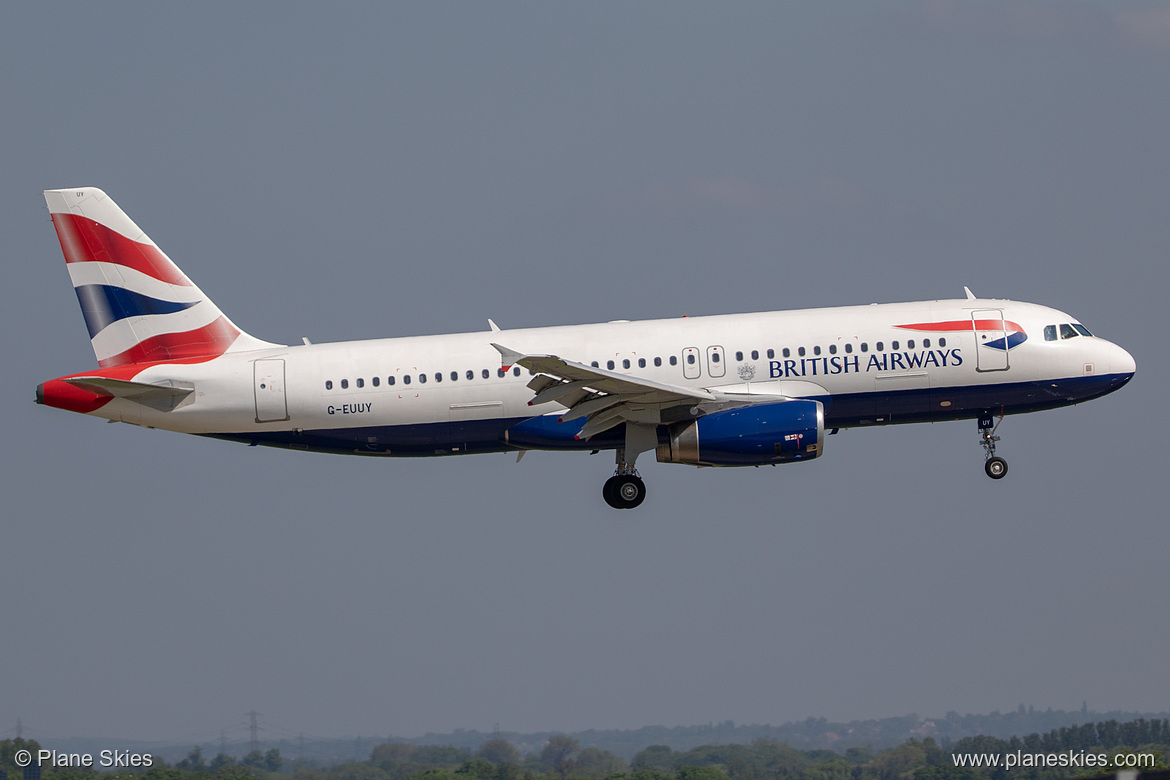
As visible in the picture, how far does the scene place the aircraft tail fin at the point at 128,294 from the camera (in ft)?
122

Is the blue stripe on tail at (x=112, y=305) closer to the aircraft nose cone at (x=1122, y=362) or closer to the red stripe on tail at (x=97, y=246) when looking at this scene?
the red stripe on tail at (x=97, y=246)

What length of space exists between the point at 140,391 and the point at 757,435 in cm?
1658

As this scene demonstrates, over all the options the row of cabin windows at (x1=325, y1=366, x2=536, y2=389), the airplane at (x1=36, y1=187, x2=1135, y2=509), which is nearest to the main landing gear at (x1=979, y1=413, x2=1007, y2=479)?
the airplane at (x1=36, y1=187, x2=1135, y2=509)

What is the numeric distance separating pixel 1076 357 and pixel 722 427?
34.0 feet

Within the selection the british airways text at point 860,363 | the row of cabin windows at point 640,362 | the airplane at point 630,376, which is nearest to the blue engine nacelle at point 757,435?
the airplane at point 630,376

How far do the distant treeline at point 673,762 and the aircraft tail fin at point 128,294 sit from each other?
14.2 meters

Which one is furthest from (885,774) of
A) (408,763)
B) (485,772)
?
(408,763)

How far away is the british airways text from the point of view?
34.8 metres

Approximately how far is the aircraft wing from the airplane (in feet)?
0.28

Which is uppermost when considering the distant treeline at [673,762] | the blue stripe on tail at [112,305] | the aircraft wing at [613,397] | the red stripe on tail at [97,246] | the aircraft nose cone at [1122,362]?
the red stripe on tail at [97,246]

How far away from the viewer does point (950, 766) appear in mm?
46875

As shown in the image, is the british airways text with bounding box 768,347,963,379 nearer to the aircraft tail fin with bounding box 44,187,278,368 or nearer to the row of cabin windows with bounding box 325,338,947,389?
the row of cabin windows with bounding box 325,338,947,389

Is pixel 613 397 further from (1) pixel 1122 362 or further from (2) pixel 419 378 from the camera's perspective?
(1) pixel 1122 362

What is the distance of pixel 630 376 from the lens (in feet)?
113
